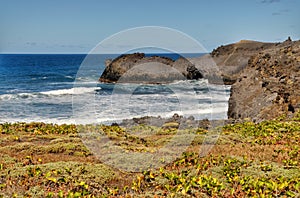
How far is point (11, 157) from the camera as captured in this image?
39.9ft

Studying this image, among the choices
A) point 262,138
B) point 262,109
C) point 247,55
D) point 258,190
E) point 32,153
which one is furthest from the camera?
point 247,55

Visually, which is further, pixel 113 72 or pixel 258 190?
pixel 113 72

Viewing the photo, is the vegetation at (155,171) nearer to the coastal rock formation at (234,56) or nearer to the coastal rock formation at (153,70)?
the coastal rock formation at (153,70)

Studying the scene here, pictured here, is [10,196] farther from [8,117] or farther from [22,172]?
[8,117]

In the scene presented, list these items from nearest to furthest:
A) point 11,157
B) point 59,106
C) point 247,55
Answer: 1. point 11,157
2. point 59,106
3. point 247,55

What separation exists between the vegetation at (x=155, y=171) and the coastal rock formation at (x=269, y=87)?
33.6ft

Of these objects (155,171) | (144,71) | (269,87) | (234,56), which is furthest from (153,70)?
(155,171)

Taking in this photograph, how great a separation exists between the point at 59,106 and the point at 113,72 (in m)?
49.0

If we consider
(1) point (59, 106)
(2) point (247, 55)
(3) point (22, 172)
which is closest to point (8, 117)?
(1) point (59, 106)

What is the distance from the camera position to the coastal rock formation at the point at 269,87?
2610 cm

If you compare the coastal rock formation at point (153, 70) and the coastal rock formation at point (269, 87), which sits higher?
the coastal rock formation at point (153, 70)

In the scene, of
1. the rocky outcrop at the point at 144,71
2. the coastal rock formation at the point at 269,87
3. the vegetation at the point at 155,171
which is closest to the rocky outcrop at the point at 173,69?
the rocky outcrop at the point at 144,71

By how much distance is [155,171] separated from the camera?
35.3 ft

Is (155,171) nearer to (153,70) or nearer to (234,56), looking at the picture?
(153,70)
